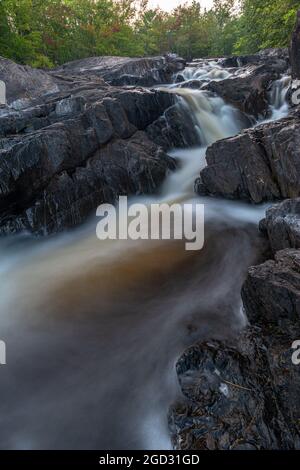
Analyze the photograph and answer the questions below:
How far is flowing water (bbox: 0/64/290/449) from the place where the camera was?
3.25 m

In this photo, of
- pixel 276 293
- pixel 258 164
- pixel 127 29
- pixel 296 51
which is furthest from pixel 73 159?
pixel 127 29

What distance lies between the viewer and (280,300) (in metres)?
3.41

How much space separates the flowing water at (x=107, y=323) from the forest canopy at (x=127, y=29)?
611 inches

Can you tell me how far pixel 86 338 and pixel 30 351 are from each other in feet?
2.61

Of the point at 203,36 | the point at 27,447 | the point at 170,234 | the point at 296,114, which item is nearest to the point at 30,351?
the point at 27,447

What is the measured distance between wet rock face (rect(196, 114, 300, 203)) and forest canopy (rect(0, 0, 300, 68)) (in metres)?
11.9

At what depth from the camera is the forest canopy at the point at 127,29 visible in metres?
17.8

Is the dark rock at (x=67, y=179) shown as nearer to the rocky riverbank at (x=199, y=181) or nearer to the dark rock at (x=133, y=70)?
the rocky riverbank at (x=199, y=181)

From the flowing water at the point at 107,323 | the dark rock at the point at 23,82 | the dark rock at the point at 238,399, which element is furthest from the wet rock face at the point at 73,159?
the dark rock at the point at 238,399
